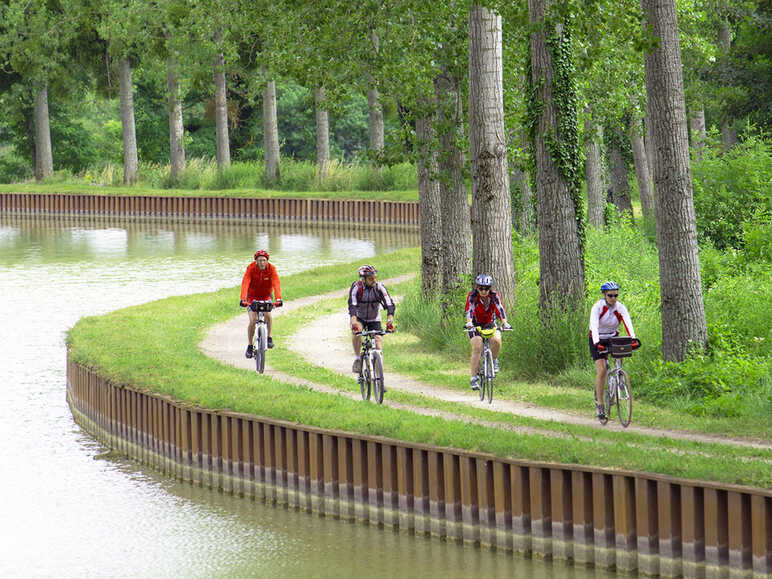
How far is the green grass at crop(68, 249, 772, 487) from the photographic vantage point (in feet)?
47.9

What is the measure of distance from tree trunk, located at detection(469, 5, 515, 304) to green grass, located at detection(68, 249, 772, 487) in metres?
2.63

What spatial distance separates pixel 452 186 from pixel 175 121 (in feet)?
154

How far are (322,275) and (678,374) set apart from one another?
1941 centimetres

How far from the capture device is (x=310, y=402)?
60.7ft

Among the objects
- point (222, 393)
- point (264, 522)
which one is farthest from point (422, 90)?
point (264, 522)

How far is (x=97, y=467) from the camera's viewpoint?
2033cm

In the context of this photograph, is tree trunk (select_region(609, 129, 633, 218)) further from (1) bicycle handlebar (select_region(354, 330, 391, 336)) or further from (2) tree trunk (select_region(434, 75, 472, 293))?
(1) bicycle handlebar (select_region(354, 330, 391, 336))

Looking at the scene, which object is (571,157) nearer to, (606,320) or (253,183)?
(606,320)

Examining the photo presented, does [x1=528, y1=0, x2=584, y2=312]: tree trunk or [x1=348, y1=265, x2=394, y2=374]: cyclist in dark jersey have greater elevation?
[x1=528, y1=0, x2=584, y2=312]: tree trunk

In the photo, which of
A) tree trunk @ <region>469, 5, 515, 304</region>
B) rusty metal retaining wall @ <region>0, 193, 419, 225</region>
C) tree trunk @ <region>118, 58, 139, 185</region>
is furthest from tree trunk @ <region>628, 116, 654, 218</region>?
tree trunk @ <region>118, 58, 139, 185</region>

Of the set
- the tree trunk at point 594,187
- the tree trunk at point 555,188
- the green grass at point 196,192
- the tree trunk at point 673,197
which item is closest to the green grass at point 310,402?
the tree trunk at point 673,197

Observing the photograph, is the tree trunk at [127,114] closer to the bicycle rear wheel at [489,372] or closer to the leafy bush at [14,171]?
the leafy bush at [14,171]

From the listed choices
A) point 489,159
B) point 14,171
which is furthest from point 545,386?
point 14,171

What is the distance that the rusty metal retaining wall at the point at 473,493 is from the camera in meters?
13.4
